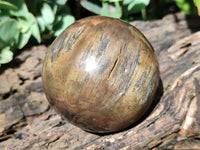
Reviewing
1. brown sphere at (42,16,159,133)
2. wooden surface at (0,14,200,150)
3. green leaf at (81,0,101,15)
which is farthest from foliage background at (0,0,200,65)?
brown sphere at (42,16,159,133)

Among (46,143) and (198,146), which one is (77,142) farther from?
(198,146)

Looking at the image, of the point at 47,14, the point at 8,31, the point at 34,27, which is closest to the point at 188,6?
the point at 47,14

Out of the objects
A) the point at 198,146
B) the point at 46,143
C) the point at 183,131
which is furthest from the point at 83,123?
the point at 198,146

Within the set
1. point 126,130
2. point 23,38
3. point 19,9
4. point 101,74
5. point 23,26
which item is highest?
point 19,9

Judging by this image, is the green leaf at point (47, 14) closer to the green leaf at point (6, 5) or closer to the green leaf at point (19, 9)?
the green leaf at point (19, 9)

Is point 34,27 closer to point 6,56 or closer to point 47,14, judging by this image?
point 47,14

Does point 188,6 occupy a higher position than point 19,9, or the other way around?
point 19,9

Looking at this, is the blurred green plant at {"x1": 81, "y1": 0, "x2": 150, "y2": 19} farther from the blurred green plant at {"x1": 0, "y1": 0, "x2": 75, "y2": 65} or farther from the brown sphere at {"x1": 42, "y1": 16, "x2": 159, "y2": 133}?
the brown sphere at {"x1": 42, "y1": 16, "x2": 159, "y2": 133}

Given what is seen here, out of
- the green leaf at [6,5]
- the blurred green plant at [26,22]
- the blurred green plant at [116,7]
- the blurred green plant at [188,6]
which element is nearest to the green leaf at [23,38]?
the blurred green plant at [26,22]
